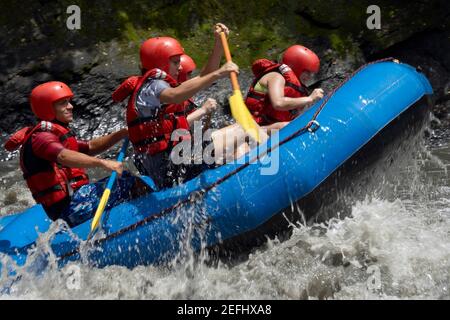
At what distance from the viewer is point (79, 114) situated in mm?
7953

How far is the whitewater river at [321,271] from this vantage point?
4.08 m

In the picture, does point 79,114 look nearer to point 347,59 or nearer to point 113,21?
point 113,21

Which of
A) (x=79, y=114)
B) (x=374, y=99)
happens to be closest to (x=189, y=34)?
(x=79, y=114)

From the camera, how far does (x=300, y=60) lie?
16.9 ft

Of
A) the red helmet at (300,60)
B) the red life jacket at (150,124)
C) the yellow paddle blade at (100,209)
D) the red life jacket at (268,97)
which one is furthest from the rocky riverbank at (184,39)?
the yellow paddle blade at (100,209)

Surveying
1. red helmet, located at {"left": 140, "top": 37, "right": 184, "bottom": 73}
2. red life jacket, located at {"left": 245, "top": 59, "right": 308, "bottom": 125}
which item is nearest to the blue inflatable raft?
red life jacket, located at {"left": 245, "top": 59, "right": 308, "bottom": 125}

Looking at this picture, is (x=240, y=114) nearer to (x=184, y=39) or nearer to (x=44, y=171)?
(x=44, y=171)

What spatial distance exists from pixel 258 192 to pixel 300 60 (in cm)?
154

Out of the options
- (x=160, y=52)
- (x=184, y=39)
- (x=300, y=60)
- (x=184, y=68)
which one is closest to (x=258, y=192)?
(x=160, y=52)

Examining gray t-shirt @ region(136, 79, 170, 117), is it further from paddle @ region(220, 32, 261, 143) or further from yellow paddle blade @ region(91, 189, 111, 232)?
yellow paddle blade @ region(91, 189, 111, 232)

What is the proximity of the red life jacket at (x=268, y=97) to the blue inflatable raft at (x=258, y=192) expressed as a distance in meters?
0.72

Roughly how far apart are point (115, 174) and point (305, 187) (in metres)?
1.25

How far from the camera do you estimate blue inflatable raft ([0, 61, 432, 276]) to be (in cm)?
405

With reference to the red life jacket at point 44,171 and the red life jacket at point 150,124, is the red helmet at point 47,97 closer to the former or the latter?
the red life jacket at point 44,171
